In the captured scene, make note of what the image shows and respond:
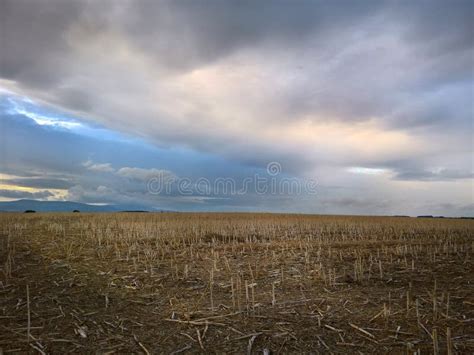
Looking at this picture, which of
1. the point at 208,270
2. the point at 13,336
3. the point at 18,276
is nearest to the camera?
the point at 13,336

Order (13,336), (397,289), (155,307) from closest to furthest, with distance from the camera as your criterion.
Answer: (13,336) < (155,307) < (397,289)

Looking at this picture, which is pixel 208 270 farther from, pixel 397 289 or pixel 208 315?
pixel 397 289

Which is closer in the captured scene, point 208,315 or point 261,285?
point 208,315

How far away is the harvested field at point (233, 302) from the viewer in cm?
644

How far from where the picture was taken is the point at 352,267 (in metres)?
12.0

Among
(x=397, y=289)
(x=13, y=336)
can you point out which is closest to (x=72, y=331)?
(x=13, y=336)

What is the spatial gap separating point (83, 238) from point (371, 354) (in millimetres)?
15751

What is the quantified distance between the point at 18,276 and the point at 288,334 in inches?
314

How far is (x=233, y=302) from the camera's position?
8102 millimetres

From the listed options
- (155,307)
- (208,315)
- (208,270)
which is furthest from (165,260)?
(208,315)

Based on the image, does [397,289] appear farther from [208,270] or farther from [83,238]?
[83,238]

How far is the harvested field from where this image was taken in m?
6.44

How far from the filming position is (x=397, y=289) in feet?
31.2

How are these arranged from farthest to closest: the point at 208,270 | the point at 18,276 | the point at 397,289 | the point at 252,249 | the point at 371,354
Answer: the point at 252,249, the point at 208,270, the point at 18,276, the point at 397,289, the point at 371,354
